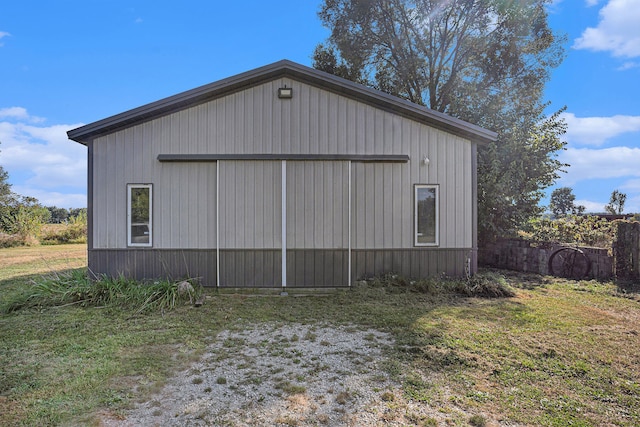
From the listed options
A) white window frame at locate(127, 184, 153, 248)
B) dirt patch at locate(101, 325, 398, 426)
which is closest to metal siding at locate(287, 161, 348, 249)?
white window frame at locate(127, 184, 153, 248)

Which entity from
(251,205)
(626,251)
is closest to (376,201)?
(251,205)

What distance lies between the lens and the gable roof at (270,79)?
267 inches

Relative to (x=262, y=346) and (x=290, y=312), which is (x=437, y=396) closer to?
(x=262, y=346)

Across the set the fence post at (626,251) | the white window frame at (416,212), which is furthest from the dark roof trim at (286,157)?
the fence post at (626,251)

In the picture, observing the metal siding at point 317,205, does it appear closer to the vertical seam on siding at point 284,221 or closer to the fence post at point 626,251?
the vertical seam on siding at point 284,221

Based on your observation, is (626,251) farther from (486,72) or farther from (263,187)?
(486,72)

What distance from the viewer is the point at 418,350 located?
3742mm

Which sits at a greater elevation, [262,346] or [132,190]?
[132,190]

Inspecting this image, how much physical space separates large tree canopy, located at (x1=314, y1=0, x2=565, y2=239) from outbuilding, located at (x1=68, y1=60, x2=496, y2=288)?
4162 mm

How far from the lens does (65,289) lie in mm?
6094

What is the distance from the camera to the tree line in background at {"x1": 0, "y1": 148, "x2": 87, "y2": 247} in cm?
1661

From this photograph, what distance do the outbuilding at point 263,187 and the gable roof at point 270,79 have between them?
0.12ft

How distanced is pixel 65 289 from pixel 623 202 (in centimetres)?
2791

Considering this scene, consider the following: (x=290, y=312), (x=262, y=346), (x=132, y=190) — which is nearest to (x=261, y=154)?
(x=132, y=190)
